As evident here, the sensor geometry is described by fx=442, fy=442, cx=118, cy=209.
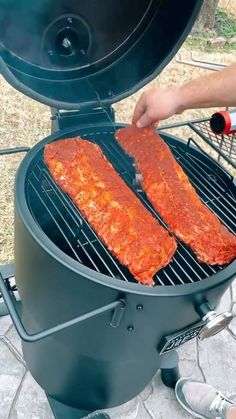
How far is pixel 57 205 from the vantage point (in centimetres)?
195

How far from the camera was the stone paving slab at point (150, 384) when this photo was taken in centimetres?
258

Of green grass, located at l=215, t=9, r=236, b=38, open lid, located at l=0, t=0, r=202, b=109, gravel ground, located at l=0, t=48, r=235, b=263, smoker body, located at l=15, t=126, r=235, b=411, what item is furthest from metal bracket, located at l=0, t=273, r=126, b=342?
green grass, located at l=215, t=9, r=236, b=38

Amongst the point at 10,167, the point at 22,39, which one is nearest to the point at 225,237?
the point at 22,39

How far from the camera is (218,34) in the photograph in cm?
736

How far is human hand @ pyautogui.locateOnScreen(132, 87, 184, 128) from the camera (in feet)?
6.93

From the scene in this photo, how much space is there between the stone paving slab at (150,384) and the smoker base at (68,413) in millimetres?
133

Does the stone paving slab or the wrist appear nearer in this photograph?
the wrist

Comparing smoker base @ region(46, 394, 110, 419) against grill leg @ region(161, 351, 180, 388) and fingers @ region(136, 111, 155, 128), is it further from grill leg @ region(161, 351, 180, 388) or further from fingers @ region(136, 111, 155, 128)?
fingers @ region(136, 111, 155, 128)

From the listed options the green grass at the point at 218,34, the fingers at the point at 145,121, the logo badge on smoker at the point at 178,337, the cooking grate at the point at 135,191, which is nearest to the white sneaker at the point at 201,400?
the logo badge on smoker at the point at 178,337

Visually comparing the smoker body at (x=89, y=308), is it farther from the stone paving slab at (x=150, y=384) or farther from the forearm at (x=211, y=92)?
the stone paving slab at (x=150, y=384)

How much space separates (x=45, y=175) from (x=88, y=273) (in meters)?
0.65

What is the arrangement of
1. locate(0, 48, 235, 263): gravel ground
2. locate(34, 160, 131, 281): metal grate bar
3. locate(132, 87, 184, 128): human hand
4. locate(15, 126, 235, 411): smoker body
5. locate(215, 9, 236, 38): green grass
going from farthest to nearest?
locate(215, 9, 236, 38): green grass
locate(0, 48, 235, 263): gravel ground
locate(132, 87, 184, 128): human hand
locate(34, 160, 131, 281): metal grate bar
locate(15, 126, 235, 411): smoker body

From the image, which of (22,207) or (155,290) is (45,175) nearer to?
(22,207)

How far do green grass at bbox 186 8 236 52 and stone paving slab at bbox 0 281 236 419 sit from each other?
17.3 feet
